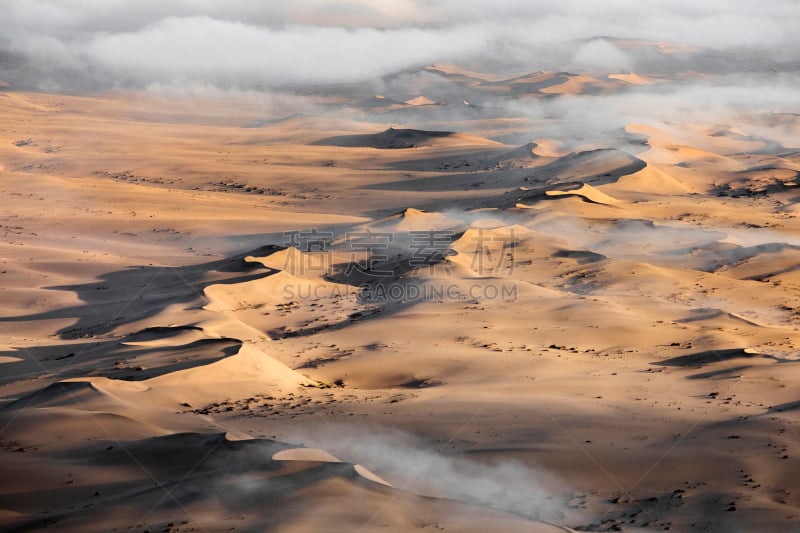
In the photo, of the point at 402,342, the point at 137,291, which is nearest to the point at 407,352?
the point at 402,342

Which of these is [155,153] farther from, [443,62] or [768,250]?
[443,62]

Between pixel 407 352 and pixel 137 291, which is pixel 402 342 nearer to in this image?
pixel 407 352

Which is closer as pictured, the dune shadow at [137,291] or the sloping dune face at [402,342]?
the sloping dune face at [402,342]

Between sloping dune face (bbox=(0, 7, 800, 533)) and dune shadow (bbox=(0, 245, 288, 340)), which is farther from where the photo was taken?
dune shadow (bbox=(0, 245, 288, 340))

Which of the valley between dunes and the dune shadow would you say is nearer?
the valley between dunes

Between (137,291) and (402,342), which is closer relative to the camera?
(402,342)
